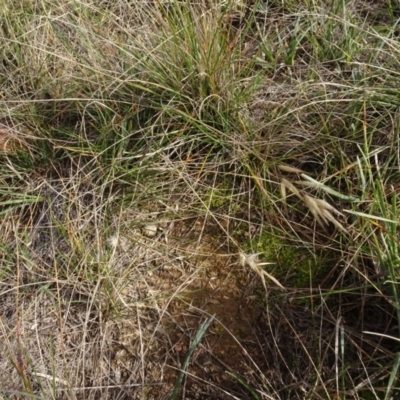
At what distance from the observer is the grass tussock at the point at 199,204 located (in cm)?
126

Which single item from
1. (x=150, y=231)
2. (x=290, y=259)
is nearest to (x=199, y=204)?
(x=150, y=231)

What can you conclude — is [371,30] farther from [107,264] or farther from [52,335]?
[52,335]

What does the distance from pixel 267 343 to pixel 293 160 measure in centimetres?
51

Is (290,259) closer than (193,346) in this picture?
No

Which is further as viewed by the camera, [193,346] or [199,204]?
[199,204]

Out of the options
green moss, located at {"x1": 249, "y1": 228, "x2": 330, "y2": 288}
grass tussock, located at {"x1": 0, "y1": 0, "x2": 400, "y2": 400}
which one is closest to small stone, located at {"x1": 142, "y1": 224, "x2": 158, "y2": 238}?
grass tussock, located at {"x1": 0, "y1": 0, "x2": 400, "y2": 400}

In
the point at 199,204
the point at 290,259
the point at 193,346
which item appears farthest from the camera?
the point at 199,204

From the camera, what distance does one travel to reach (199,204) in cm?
150

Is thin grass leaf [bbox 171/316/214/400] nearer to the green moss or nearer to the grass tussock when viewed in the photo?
the grass tussock

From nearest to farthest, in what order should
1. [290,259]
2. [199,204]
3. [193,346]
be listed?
1. [193,346]
2. [290,259]
3. [199,204]

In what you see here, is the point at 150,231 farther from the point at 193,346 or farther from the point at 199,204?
the point at 193,346

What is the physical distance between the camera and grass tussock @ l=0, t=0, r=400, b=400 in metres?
1.26

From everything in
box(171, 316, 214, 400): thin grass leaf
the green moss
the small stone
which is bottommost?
the green moss

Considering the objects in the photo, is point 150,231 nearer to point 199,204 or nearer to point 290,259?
point 199,204
